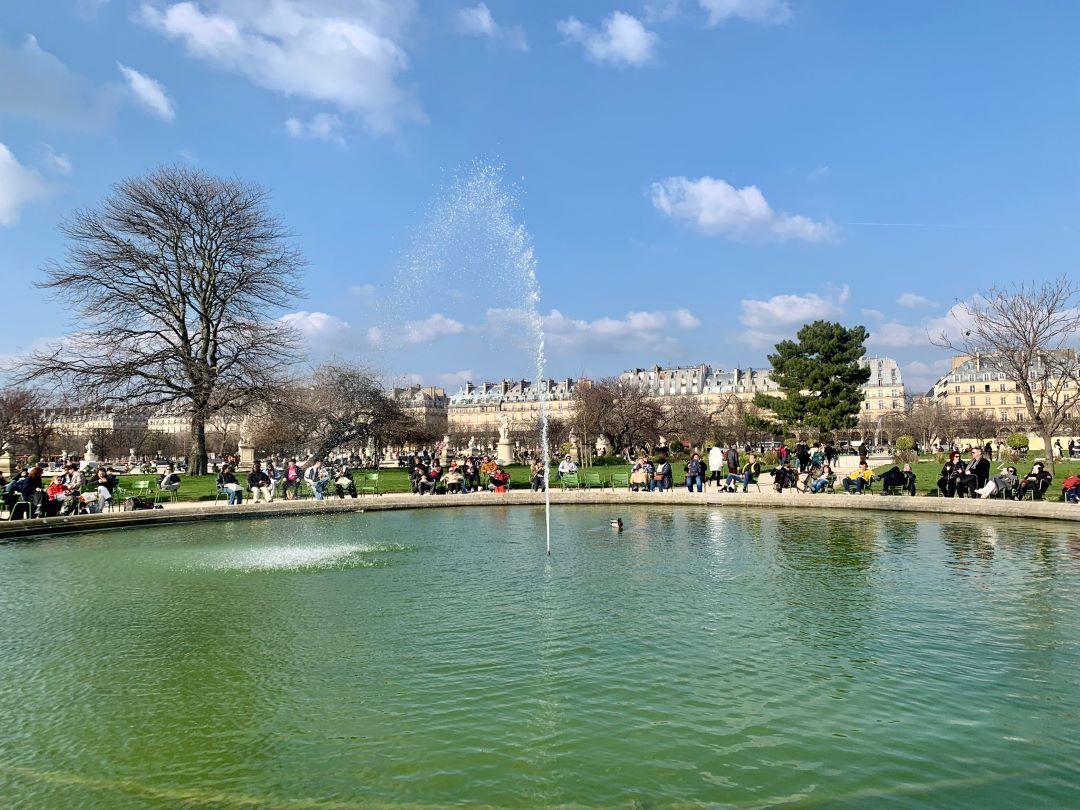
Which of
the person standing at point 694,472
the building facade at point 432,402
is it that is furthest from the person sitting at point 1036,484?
the building facade at point 432,402

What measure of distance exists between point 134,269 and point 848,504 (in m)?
35.1

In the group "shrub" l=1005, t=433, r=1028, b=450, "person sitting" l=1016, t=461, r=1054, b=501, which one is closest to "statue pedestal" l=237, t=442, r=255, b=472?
"person sitting" l=1016, t=461, r=1054, b=501

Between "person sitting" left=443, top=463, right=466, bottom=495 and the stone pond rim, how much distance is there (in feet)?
7.65

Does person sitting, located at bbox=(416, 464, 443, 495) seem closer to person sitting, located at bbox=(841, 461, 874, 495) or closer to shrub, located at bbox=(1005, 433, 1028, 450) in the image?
person sitting, located at bbox=(841, 461, 874, 495)

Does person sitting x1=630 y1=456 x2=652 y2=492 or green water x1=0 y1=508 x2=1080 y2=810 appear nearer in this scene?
green water x1=0 y1=508 x2=1080 y2=810

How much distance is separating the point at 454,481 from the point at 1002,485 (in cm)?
1588

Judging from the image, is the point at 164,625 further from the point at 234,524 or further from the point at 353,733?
the point at 234,524

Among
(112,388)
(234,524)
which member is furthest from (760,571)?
(112,388)

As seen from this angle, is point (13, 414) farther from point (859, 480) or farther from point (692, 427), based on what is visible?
point (859, 480)

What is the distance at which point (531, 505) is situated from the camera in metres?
23.0

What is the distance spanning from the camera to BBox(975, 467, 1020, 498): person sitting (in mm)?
19234

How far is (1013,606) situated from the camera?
9.15m

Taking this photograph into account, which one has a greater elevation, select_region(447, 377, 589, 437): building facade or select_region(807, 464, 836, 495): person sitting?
select_region(447, 377, 589, 437): building facade

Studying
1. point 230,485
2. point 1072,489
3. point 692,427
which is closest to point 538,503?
point 230,485
